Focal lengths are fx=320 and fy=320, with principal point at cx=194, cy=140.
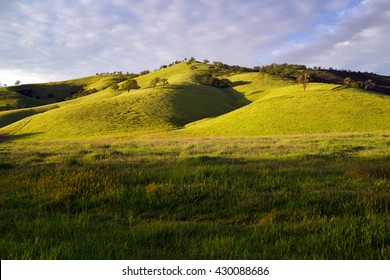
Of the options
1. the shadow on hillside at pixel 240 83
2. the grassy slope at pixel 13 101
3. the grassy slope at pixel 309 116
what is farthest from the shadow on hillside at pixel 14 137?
the shadow on hillside at pixel 240 83

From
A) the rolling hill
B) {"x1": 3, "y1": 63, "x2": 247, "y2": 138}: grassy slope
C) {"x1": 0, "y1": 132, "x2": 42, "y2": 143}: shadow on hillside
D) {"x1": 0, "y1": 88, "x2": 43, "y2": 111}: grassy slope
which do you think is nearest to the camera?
the rolling hill

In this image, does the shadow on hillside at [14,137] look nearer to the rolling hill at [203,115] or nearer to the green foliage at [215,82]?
the rolling hill at [203,115]

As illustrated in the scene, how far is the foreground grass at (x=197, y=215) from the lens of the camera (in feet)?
17.4

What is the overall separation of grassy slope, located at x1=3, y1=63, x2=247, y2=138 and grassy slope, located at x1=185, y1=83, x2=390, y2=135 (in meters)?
12.3

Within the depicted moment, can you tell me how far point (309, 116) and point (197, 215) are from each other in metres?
58.9

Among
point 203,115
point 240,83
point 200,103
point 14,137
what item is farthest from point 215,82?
point 14,137

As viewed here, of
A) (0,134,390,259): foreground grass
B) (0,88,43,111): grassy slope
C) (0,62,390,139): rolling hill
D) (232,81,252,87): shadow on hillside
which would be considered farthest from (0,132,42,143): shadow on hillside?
(232,81,252,87): shadow on hillside

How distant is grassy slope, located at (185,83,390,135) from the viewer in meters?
55.1

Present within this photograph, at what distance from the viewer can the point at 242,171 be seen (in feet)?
39.3

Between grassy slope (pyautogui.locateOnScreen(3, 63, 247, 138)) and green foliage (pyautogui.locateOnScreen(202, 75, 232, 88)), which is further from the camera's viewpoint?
green foliage (pyautogui.locateOnScreen(202, 75, 232, 88))

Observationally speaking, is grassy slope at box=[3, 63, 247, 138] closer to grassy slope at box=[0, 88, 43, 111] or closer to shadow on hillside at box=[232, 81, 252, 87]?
shadow on hillside at box=[232, 81, 252, 87]

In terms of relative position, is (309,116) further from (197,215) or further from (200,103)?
(197,215)

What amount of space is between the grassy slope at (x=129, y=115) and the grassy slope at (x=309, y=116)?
12336mm
